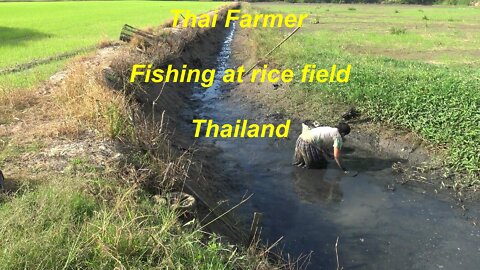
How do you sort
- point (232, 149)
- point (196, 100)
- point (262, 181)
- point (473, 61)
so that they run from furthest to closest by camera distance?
point (473, 61), point (196, 100), point (232, 149), point (262, 181)

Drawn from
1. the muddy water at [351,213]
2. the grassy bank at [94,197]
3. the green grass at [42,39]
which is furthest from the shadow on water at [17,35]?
the muddy water at [351,213]

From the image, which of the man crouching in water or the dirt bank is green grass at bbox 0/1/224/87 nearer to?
the dirt bank

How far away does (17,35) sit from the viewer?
69.9ft

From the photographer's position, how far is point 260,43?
810 inches

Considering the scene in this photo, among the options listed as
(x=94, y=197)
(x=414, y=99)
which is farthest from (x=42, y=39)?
(x=94, y=197)

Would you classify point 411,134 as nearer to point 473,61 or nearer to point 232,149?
point 232,149

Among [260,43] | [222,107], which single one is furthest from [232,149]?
[260,43]

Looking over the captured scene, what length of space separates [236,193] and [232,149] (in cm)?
260

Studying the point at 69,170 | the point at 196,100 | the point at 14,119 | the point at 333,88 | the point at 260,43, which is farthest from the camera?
the point at 260,43

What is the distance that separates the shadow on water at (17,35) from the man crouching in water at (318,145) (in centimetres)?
1543

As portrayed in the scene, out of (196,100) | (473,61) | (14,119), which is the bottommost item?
(196,100)

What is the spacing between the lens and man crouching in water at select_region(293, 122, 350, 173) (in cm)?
896

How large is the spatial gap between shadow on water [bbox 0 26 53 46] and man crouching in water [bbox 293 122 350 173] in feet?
50.6

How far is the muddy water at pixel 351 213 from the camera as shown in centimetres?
662
